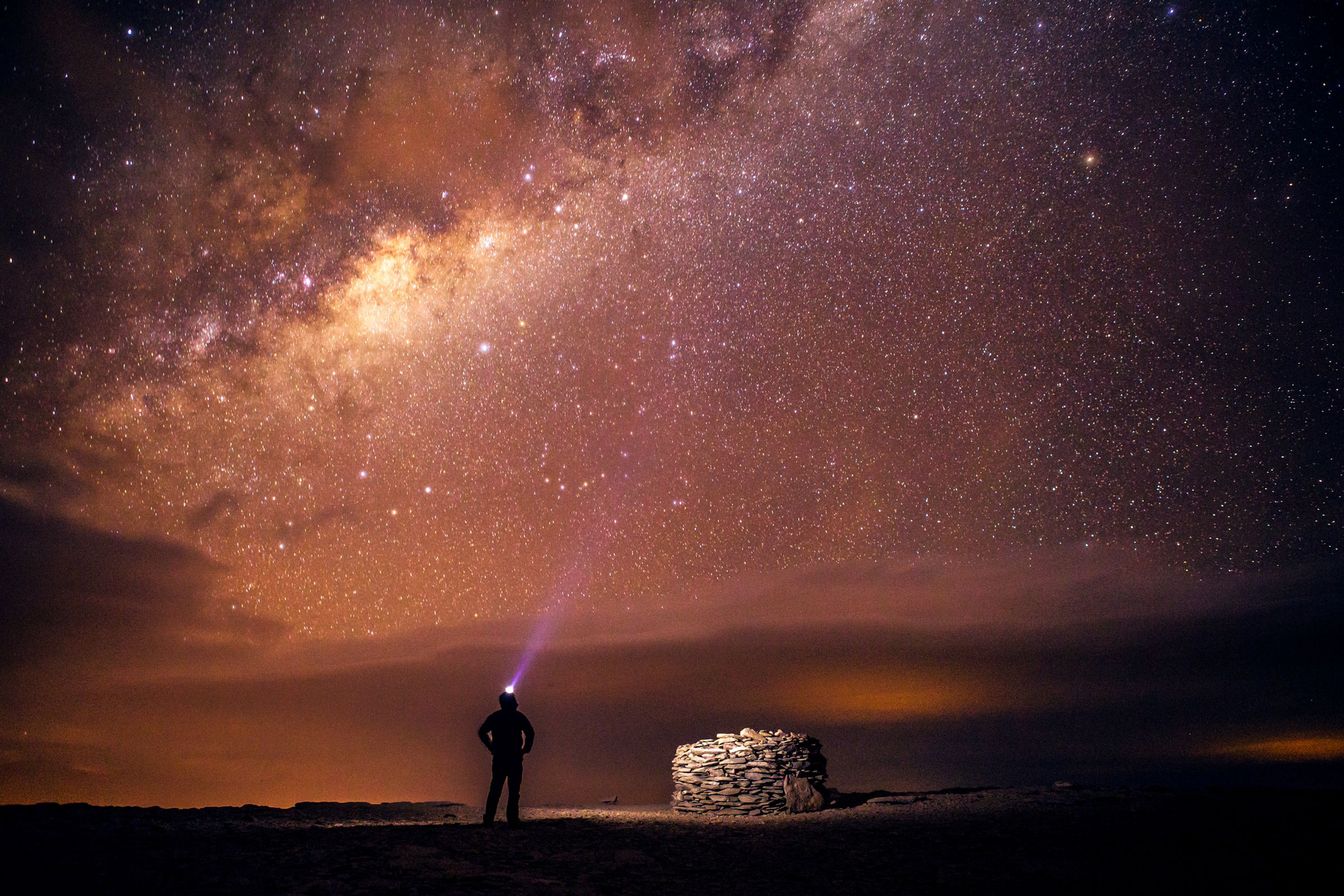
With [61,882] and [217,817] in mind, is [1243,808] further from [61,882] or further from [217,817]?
[217,817]

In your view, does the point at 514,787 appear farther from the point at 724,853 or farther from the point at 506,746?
the point at 724,853

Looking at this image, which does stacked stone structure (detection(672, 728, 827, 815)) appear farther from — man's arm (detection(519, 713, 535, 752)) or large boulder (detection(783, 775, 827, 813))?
man's arm (detection(519, 713, 535, 752))

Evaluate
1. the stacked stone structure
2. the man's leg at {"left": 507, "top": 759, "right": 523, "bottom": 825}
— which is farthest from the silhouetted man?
the stacked stone structure

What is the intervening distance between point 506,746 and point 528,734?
347 millimetres

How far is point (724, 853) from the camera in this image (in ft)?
25.6

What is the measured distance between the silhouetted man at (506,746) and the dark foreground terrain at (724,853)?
0.74 meters

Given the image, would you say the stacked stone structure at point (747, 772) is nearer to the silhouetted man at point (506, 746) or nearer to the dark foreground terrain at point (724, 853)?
the dark foreground terrain at point (724, 853)

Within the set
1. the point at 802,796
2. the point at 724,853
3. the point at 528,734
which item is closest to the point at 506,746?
the point at 528,734

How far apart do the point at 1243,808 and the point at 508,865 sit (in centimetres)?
938

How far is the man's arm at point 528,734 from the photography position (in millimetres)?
9906

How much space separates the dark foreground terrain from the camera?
600 centimetres

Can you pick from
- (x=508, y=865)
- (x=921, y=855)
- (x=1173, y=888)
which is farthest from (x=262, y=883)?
(x=1173, y=888)

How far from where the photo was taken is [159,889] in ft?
17.9

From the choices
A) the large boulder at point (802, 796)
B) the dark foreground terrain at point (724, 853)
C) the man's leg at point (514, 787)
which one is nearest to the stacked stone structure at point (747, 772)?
the large boulder at point (802, 796)
